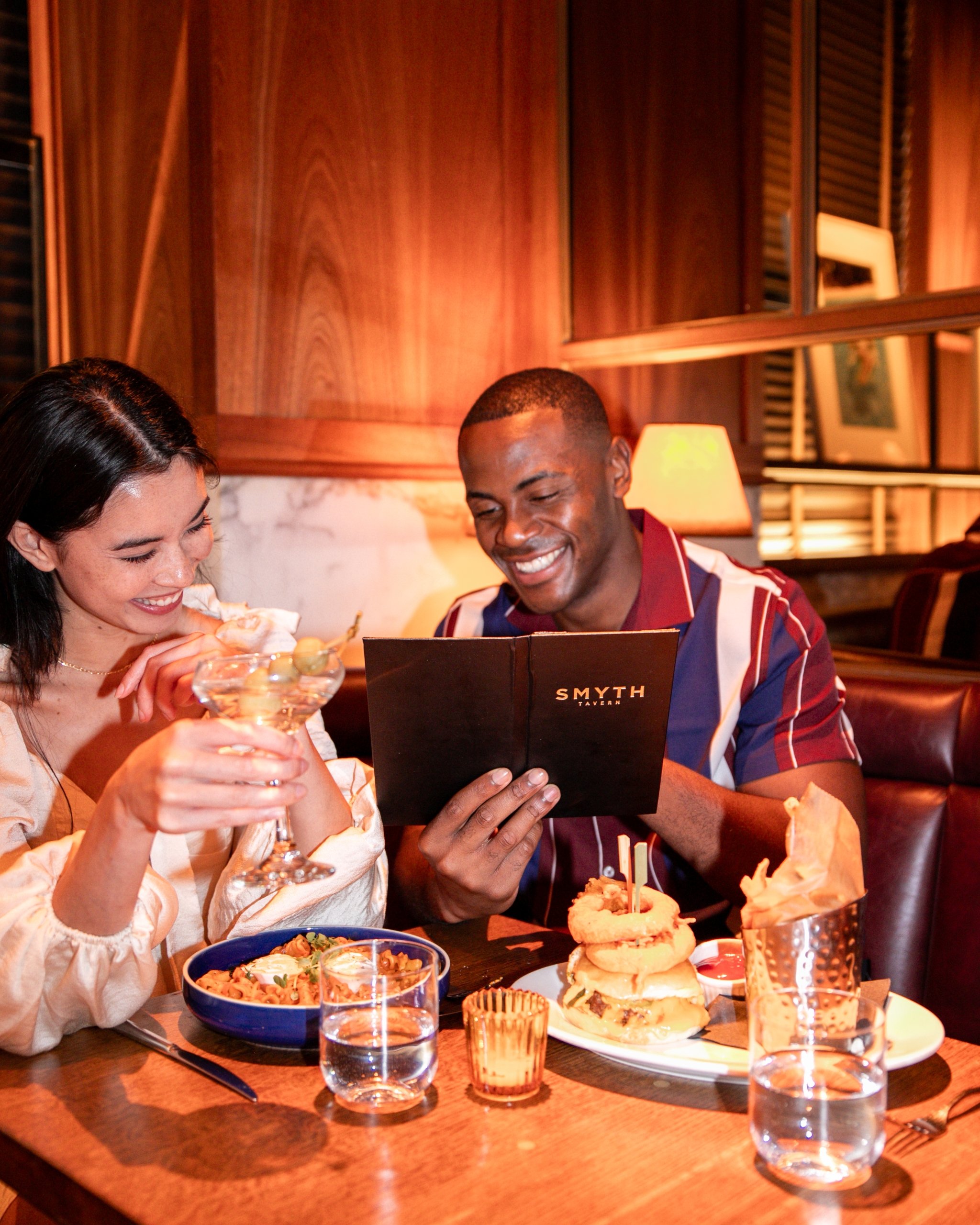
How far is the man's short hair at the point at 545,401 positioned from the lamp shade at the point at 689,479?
123 centimetres

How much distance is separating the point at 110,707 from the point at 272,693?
85cm

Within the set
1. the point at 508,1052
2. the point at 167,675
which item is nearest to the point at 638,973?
the point at 508,1052

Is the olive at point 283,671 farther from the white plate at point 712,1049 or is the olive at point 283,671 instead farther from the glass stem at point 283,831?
the white plate at point 712,1049

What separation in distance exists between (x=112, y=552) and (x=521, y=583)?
0.82 meters

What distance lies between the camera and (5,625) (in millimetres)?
1800

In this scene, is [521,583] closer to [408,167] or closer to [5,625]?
[5,625]

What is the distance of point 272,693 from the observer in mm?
1066

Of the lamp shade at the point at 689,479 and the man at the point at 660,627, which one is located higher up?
the lamp shade at the point at 689,479

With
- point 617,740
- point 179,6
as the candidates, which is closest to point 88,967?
point 617,740

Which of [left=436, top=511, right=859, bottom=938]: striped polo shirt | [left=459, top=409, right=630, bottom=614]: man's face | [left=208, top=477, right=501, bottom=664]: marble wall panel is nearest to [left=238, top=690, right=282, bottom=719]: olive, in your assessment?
[left=436, top=511, right=859, bottom=938]: striped polo shirt

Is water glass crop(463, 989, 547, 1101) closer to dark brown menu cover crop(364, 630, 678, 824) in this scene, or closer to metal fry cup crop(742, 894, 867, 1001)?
metal fry cup crop(742, 894, 867, 1001)

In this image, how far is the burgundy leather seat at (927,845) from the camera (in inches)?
76.2

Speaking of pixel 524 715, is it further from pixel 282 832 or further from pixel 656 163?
pixel 656 163

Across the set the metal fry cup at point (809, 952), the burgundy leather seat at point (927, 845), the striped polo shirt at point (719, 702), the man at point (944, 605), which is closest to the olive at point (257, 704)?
the metal fry cup at point (809, 952)
